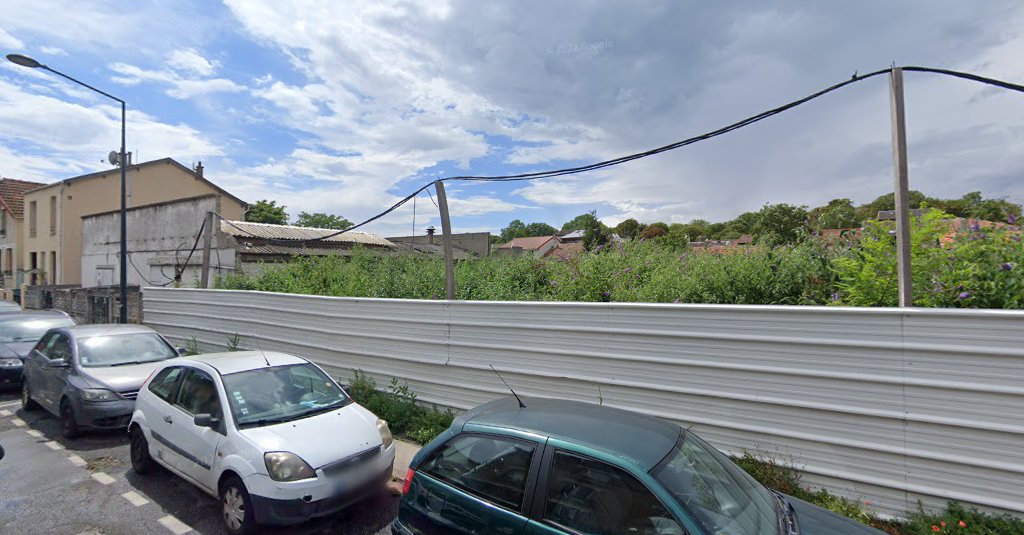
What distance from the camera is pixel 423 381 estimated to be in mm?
7020

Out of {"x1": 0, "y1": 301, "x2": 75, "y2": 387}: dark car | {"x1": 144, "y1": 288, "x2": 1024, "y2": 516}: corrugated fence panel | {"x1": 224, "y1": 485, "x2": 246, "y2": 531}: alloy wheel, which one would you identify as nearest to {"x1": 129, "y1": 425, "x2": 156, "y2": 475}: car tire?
{"x1": 224, "y1": 485, "x2": 246, "y2": 531}: alloy wheel

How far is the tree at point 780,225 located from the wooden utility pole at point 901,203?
1.81 meters

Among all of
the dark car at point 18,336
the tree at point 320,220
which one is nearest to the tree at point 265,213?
the tree at point 320,220

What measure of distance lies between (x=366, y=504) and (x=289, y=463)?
1102 millimetres

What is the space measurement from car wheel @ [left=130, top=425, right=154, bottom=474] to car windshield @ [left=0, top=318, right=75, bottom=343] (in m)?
6.60

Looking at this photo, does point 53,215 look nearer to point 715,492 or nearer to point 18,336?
point 18,336

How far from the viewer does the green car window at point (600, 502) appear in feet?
8.20

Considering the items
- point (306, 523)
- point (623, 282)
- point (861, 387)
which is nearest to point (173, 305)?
point (306, 523)

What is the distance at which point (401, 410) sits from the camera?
6793 millimetres

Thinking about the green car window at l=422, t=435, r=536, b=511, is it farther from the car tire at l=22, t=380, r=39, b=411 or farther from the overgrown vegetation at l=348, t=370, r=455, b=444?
the car tire at l=22, t=380, r=39, b=411

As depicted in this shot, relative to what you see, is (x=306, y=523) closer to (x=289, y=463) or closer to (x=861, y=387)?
(x=289, y=463)

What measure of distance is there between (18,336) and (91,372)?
16.6 feet

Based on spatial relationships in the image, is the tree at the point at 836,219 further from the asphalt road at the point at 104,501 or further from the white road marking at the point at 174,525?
the white road marking at the point at 174,525

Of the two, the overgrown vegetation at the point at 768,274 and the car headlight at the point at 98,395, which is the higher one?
the overgrown vegetation at the point at 768,274
